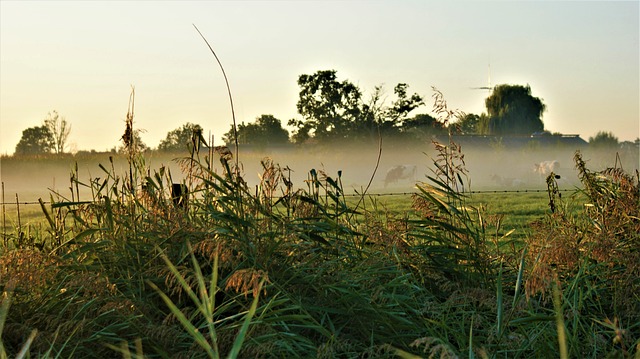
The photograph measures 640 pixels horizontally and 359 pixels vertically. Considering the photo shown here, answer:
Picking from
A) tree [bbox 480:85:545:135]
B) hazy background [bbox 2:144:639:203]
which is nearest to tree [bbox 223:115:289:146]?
hazy background [bbox 2:144:639:203]

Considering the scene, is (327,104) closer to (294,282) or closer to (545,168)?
(545,168)

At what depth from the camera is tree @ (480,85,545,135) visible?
63.5 metres

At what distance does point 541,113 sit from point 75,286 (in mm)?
69263

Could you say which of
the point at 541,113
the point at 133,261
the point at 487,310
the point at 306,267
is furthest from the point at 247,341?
the point at 541,113

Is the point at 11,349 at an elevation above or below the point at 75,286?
below

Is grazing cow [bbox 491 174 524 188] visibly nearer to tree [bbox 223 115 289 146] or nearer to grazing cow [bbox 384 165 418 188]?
grazing cow [bbox 384 165 418 188]

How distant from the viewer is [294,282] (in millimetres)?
3742

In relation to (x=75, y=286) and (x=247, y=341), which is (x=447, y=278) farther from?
(x=75, y=286)

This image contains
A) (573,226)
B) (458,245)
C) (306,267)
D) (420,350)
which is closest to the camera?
(420,350)

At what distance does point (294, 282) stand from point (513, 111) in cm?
6481

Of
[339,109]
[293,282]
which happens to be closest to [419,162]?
[339,109]

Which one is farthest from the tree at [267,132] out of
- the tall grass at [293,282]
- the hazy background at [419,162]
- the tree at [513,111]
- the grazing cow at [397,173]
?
the tall grass at [293,282]

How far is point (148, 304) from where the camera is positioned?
12.1ft

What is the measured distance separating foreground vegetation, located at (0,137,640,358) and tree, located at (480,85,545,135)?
58821 millimetres
